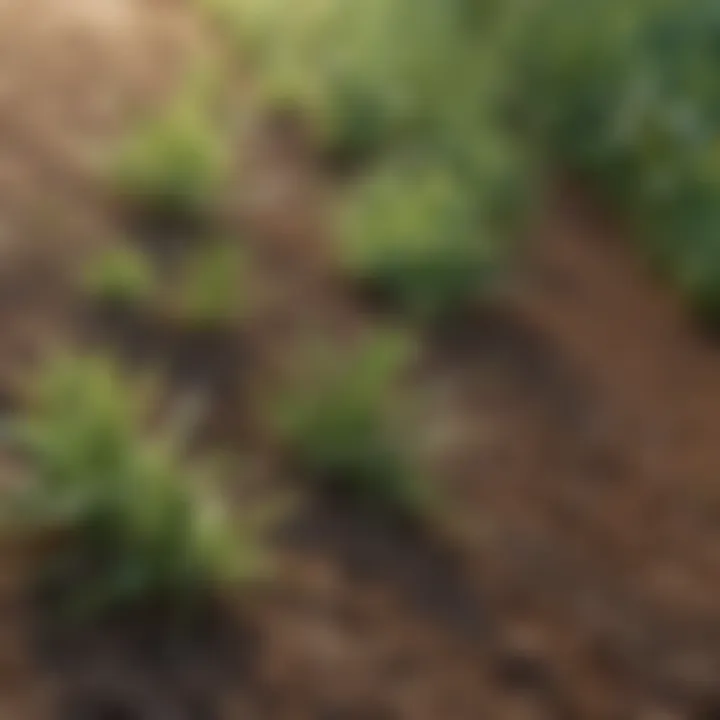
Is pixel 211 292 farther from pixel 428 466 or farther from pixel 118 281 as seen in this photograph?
pixel 428 466

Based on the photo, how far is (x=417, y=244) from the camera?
412 centimetres

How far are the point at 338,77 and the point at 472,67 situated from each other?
546mm

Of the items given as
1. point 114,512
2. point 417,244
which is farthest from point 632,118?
point 114,512

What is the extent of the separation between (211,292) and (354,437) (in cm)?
44

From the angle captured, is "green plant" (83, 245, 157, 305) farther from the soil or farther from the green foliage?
the green foliage

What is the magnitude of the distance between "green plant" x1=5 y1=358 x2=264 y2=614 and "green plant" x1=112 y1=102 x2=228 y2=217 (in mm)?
928

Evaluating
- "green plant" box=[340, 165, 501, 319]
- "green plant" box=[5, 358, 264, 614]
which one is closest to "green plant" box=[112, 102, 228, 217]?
"green plant" box=[340, 165, 501, 319]

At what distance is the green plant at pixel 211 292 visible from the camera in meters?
3.59

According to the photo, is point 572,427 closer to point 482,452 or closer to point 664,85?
point 482,452

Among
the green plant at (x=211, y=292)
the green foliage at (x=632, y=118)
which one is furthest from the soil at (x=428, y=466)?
the green foliage at (x=632, y=118)

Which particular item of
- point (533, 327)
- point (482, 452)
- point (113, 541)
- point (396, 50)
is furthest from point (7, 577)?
point (396, 50)

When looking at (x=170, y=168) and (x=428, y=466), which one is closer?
(x=428, y=466)

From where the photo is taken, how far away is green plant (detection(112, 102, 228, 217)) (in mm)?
3875

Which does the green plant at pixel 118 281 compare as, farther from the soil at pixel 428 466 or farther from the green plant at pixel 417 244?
the green plant at pixel 417 244
